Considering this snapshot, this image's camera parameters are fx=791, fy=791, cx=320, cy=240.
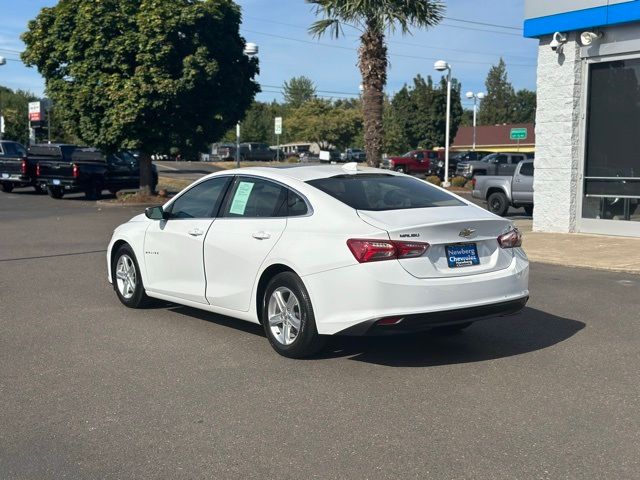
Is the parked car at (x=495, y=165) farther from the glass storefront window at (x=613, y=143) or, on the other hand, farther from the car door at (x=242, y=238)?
the car door at (x=242, y=238)

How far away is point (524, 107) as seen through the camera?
134250 millimetres

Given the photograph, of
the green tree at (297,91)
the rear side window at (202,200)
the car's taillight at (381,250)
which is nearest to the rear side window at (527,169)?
the rear side window at (202,200)

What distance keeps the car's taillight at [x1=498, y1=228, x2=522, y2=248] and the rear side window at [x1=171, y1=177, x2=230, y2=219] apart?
2.68m

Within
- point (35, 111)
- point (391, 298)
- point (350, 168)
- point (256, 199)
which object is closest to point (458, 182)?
point (35, 111)

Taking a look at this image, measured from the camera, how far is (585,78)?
16.6m

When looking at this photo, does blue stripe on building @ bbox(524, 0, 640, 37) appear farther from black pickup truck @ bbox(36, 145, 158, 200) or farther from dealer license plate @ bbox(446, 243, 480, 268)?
black pickup truck @ bbox(36, 145, 158, 200)

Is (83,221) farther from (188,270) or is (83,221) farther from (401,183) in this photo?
(401,183)

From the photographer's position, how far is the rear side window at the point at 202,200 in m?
7.64

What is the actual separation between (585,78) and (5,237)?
491 inches

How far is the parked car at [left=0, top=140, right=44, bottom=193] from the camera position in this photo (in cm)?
2995

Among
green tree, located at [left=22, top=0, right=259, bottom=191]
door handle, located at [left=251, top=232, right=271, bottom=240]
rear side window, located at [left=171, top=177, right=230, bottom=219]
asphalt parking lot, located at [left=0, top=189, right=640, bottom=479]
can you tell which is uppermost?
green tree, located at [left=22, top=0, right=259, bottom=191]

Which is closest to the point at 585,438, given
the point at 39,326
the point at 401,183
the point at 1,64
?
the point at 401,183

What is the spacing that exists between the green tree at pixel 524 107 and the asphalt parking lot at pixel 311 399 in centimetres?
11860

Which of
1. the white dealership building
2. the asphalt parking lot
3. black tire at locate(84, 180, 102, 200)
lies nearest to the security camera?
the white dealership building
